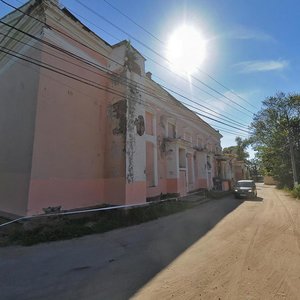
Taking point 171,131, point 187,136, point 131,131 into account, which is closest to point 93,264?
point 131,131

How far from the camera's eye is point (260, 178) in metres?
81.5

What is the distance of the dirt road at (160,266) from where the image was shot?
427 centimetres

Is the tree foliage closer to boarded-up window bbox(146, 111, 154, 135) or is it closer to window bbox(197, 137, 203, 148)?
window bbox(197, 137, 203, 148)

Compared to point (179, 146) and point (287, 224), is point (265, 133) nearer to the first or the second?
point (179, 146)

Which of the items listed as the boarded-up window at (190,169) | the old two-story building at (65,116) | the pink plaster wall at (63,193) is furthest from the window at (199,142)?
the pink plaster wall at (63,193)

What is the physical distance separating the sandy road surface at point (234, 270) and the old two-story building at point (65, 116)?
245 inches

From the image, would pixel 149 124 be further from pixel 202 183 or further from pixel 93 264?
pixel 93 264

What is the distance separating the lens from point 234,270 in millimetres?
5191

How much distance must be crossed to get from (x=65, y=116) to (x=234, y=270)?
918 centimetres

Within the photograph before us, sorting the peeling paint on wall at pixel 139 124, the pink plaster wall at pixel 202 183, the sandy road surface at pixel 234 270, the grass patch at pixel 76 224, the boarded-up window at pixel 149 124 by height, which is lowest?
the sandy road surface at pixel 234 270

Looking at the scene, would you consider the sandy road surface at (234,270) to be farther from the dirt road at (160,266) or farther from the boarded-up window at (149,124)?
the boarded-up window at (149,124)

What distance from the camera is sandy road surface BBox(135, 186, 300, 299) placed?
4.20 metres

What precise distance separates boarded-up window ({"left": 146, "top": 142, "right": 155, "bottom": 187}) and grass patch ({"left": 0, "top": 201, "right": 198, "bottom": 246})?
272cm

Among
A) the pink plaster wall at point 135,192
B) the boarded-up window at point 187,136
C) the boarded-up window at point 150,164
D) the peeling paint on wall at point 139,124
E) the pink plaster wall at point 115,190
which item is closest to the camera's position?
the pink plaster wall at point 115,190
